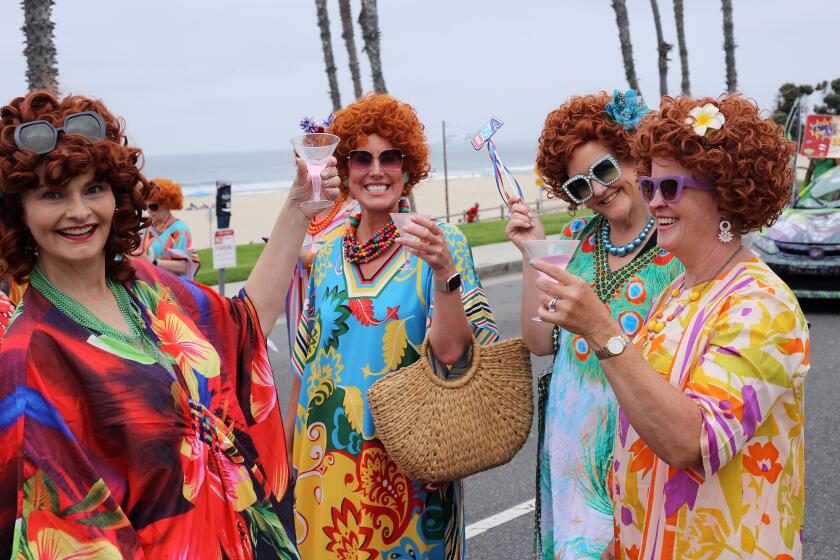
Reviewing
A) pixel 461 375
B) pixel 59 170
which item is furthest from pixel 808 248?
pixel 59 170

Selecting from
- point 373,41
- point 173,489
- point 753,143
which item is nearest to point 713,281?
point 753,143

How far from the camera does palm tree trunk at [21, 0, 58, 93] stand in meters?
10.6

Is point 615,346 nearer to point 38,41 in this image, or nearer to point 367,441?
point 367,441

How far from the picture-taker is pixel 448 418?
10.3 ft

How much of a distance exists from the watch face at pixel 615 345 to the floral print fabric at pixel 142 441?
1.00 metres

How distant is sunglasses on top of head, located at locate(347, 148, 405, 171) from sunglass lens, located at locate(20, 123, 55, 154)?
146cm

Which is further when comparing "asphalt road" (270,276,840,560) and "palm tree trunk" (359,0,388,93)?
"palm tree trunk" (359,0,388,93)

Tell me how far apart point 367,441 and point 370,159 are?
1023 mm

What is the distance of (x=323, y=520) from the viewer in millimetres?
3373

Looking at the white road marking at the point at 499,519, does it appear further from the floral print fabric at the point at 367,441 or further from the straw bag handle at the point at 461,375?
the straw bag handle at the point at 461,375

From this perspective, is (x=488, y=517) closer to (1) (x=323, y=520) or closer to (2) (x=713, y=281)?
(1) (x=323, y=520)

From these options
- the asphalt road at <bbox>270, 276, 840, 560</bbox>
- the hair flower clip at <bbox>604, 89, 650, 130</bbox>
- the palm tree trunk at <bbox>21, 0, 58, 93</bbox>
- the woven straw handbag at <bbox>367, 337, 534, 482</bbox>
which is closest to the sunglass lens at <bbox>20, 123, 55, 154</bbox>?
the woven straw handbag at <bbox>367, 337, 534, 482</bbox>

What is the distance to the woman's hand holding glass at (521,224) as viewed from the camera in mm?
2994

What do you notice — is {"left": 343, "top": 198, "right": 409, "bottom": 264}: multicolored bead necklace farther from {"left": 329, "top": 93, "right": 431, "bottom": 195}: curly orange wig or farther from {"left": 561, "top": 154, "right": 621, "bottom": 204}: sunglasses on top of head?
{"left": 561, "top": 154, "right": 621, "bottom": 204}: sunglasses on top of head
